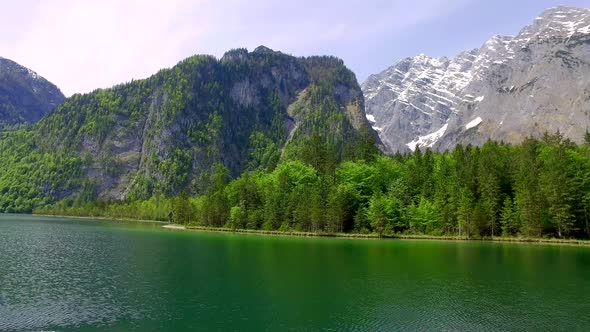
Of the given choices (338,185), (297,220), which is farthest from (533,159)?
(297,220)

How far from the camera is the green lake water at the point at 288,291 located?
117 ft

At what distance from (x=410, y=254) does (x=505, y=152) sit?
82809mm

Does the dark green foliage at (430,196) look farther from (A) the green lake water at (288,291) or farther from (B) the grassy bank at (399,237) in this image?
(A) the green lake water at (288,291)

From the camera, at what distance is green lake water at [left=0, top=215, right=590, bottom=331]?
35.7 m

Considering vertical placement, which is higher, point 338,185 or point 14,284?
point 338,185

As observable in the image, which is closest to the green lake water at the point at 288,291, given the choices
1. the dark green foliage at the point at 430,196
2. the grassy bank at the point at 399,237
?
the grassy bank at the point at 399,237

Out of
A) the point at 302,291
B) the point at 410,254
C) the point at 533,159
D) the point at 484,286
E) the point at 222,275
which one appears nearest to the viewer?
the point at 302,291

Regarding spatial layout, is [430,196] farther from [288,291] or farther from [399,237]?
[288,291]

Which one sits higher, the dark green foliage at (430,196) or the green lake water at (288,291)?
the dark green foliage at (430,196)

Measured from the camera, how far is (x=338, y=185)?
142m

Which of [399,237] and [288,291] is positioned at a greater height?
[399,237]

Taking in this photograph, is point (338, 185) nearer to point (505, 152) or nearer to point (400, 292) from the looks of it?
point (505, 152)

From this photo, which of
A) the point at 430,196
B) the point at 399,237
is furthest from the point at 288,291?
the point at 430,196

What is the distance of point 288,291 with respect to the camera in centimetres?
4609
